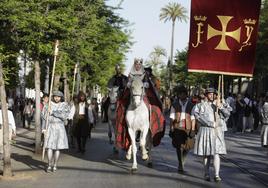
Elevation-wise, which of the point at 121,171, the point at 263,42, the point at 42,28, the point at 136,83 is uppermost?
the point at 263,42

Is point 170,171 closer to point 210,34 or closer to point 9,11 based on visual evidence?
point 210,34

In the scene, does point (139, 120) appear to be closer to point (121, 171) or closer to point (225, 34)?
point (121, 171)

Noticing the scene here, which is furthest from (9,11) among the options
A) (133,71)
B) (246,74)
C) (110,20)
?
(110,20)

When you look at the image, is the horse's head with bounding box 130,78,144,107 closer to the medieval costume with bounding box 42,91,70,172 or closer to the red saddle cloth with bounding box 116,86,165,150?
the red saddle cloth with bounding box 116,86,165,150

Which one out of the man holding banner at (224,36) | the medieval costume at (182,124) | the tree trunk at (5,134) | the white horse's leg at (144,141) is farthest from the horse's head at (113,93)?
the tree trunk at (5,134)

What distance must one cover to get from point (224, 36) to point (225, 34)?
5 centimetres

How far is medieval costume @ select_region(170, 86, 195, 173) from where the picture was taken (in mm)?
14352

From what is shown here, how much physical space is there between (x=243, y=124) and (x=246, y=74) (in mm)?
19475

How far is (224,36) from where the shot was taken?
13.6m

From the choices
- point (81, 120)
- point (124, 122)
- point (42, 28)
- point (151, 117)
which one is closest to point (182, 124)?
point (151, 117)

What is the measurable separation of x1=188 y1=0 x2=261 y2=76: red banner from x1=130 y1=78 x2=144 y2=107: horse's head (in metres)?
1.58

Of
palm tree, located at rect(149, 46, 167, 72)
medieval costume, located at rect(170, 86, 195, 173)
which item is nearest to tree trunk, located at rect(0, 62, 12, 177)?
medieval costume, located at rect(170, 86, 195, 173)

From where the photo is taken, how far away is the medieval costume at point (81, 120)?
1966 cm

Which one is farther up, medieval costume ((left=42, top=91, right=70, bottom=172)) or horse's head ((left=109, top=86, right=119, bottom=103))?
horse's head ((left=109, top=86, right=119, bottom=103))
